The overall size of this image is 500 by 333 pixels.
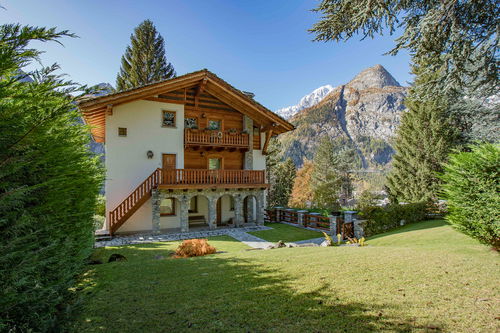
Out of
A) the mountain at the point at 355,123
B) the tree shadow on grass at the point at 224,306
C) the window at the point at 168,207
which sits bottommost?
the tree shadow on grass at the point at 224,306

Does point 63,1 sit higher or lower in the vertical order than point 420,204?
higher

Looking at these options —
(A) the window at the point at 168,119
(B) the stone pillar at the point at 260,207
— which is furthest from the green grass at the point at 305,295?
(A) the window at the point at 168,119

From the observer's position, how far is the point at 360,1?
278 inches

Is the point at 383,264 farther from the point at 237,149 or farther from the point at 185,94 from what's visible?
the point at 185,94

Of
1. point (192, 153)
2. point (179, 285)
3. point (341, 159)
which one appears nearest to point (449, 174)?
point (179, 285)

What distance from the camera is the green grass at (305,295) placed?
10.4ft

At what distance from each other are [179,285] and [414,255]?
5764 mm

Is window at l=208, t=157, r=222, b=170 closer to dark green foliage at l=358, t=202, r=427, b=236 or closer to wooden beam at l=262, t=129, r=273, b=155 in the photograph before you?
wooden beam at l=262, t=129, r=273, b=155

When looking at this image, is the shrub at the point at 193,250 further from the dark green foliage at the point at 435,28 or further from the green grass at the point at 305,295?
the dark green foliage at the point at 435,28

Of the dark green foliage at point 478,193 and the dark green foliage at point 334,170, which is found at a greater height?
the dark green foliage at point 334,170

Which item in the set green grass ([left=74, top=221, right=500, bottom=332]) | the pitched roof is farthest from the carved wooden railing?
green grass ([left=74, top=221, right=500, bottom=332])

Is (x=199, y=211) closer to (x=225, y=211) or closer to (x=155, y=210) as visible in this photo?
(x=225, y=211)

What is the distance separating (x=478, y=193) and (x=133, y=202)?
14.3 m

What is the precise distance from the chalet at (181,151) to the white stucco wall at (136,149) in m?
0.05
